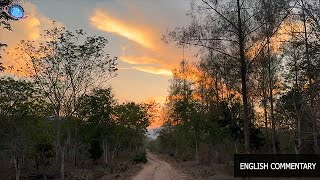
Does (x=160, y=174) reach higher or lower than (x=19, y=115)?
lower

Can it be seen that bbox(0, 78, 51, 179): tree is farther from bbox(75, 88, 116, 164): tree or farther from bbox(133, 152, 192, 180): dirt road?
bbox(75, 88, 116, 164): tree

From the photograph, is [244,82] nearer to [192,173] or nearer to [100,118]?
Result: [192,173]

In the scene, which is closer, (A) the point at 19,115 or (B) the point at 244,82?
(B) the point at 244,82

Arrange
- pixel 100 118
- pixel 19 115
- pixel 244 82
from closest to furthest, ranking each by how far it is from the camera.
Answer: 1. pixel 244 82
2. pixel 19 115
3. pixel 100 118

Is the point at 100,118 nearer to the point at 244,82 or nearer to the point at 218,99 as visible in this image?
the point at 218,99

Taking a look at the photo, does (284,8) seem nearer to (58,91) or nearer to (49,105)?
(58,91)

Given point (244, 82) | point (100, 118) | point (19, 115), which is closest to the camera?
point (244, 82)

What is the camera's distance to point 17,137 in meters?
27.5

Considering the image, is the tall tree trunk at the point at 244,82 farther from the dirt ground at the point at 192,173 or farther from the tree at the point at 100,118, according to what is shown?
the tree at the point at 100,118

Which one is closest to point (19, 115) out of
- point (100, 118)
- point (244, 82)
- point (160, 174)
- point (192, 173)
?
point (160, 174)

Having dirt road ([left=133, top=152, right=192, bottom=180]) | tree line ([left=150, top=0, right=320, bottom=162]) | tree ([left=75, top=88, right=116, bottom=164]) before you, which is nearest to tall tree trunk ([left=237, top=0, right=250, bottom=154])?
tree line ([left=150, top=0, right=320, bottom=162])

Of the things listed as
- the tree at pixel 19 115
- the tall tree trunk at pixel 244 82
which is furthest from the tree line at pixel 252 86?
the tree at pixel 19 115

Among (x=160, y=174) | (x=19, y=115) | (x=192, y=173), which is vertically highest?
(x=19, y=115)

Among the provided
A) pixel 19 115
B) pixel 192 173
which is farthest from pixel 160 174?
pixel 19 115
